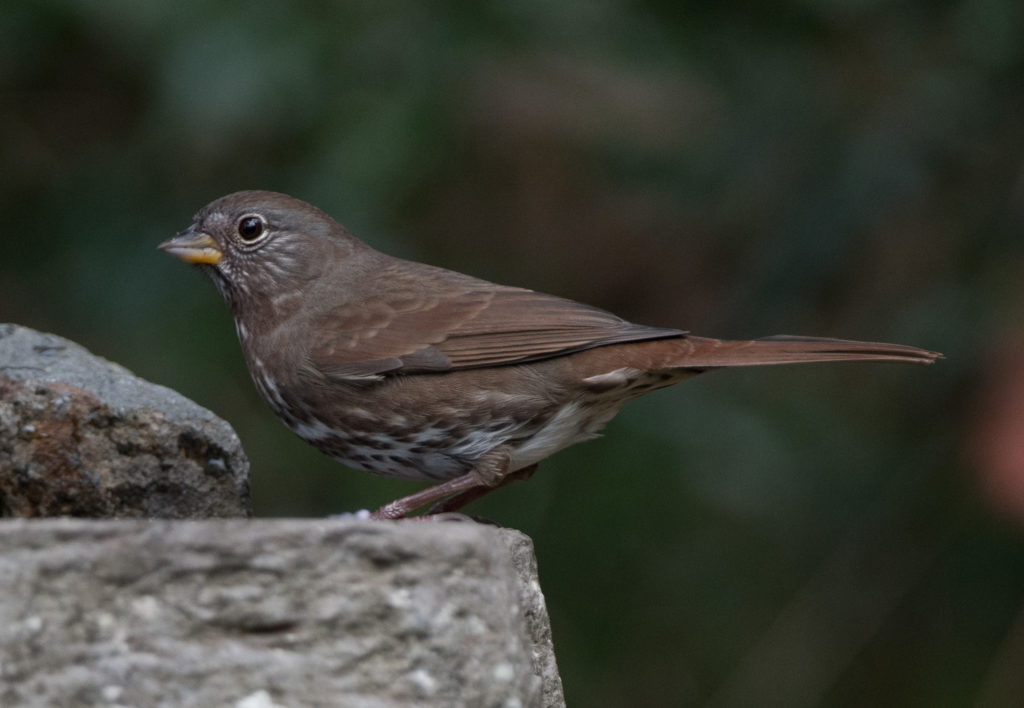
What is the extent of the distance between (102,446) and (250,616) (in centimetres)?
135

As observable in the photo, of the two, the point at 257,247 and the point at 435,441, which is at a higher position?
the point at 257,247

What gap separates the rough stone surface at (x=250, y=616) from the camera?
2023 millimetres

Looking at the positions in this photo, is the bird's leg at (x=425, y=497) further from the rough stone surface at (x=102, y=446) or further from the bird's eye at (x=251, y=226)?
the bird's eye at (x=251, y=226)

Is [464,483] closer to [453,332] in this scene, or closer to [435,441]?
[435,441]

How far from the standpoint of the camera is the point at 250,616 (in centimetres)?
207

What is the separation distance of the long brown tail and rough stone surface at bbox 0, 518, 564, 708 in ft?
6.25

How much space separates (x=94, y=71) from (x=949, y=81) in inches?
136

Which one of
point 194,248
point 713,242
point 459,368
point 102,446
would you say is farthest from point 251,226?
point 713,242

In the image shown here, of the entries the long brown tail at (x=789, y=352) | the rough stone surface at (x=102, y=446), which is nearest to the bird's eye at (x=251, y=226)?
the rough stone surface at (x=102, y=446)

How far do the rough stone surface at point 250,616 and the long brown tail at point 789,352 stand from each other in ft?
6.25

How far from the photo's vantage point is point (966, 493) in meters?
5.31

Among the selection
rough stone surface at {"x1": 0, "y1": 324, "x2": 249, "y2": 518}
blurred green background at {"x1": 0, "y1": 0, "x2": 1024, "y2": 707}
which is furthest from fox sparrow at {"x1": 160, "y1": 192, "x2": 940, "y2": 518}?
blurred green background at {"x1": 0, "y1": 0, "x2": 1024, "y2": 707}

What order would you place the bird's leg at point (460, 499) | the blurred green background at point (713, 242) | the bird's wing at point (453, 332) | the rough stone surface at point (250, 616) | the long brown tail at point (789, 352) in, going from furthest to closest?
the blurred green background at point (713, 242) → the bird's leg at point (460, 499) → the bird's wing at point (453, 332) → the long brown tail at point (789, 352) → the rough stone surface at point (250, 616)

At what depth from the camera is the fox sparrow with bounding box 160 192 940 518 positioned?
390 centimetres
